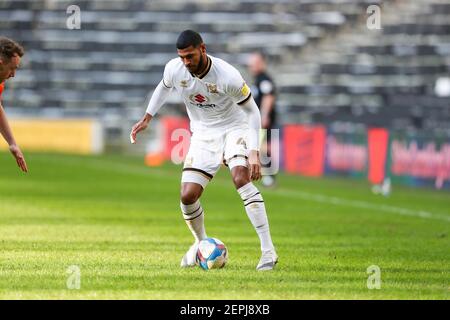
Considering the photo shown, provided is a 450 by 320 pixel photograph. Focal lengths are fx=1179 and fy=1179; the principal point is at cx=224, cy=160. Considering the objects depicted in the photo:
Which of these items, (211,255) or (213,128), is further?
(213,128)

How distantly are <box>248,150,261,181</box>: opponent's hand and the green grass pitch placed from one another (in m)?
0.83

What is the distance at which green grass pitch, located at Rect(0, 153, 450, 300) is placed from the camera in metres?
8.87

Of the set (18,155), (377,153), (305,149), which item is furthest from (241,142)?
(305,149)

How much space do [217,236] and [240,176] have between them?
391 cm

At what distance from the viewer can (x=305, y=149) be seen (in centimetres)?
3027

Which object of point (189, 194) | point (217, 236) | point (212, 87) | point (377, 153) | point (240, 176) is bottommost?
point (377, 153)

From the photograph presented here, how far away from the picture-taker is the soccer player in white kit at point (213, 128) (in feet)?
33.4

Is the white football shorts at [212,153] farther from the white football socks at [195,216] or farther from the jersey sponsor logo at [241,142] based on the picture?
the white football socks at [195,216]

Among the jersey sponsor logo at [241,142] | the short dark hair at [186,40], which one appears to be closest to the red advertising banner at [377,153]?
the jersey sponsor logo at [241,142]

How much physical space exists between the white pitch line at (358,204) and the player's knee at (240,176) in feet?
25.0

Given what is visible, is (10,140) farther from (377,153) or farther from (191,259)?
(377,153)

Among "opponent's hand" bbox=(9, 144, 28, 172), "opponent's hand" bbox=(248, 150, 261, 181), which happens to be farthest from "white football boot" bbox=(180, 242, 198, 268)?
"opponent's hand" bbox=(9, 144, 28, 172)
